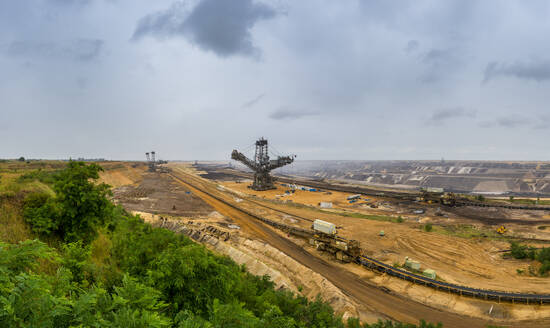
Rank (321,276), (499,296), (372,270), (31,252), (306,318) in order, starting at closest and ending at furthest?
(31,252) < (306,318) < (499,296) < (321,276) < (372,270)

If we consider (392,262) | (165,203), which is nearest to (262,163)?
(165,203)

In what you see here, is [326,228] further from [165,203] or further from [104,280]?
[165,203]

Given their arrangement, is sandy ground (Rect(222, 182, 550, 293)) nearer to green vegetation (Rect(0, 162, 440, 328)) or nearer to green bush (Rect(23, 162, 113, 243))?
green vegetation (Rect(0, 162, 440, 328))

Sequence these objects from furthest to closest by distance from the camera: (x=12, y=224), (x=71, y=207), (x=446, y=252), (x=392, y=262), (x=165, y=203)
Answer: (x=165, y=203)
(x=446, y=252)
(x=392, y=262)
(x=71, y=207)
(x=12, y=224)

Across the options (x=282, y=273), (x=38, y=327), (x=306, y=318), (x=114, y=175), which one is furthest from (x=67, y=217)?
(x=114, y=175)

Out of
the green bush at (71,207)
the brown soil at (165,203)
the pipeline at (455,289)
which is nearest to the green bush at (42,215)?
the green bush at (71,207)

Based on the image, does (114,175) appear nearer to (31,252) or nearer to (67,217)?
(67,217)
